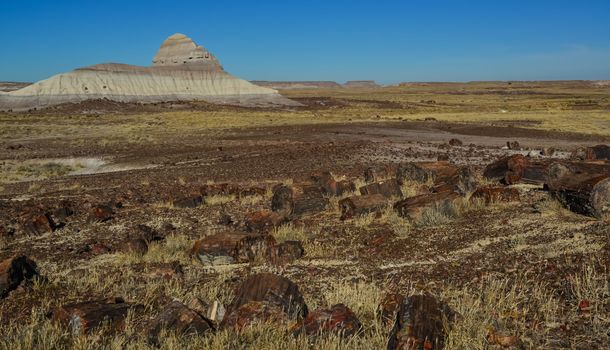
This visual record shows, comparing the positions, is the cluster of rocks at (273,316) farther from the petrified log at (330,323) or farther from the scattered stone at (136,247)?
the scattered stone at (136,247)

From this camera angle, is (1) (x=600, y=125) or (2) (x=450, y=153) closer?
(2) (x=450, y=153)

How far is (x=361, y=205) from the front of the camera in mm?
10109

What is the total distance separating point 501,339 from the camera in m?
3.98

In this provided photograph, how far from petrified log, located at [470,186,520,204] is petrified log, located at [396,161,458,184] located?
9.57ft

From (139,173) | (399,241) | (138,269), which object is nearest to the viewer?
(138,269)

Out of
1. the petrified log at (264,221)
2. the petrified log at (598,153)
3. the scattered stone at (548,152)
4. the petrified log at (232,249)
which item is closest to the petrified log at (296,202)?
the petrified log at (264,221)

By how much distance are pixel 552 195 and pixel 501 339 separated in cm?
636

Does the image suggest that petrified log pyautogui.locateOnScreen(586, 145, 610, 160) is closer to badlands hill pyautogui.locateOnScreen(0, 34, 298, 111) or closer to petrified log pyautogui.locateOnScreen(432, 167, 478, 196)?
petrified log pyautogui.locateOnScreen(432, 167, 478, 196)

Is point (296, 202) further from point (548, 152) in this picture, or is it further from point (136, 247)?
point (548, 152)

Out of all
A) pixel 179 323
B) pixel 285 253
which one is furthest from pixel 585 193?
pixel 179 323

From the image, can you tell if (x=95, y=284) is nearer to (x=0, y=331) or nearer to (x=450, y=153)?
(x=0, y=331)

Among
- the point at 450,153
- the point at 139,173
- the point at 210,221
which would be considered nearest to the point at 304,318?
the point at 210,221

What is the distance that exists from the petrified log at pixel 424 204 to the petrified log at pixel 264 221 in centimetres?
229

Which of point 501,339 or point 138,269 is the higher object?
point 501,339
